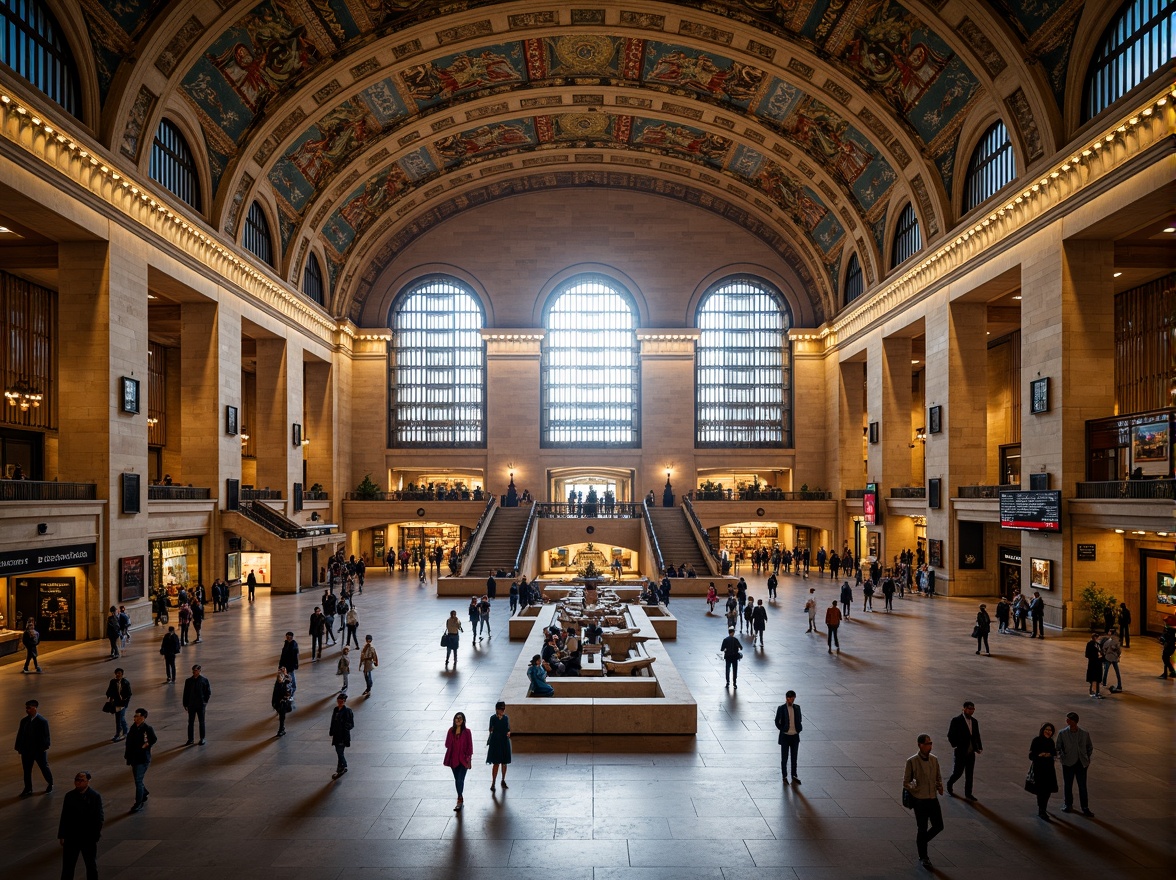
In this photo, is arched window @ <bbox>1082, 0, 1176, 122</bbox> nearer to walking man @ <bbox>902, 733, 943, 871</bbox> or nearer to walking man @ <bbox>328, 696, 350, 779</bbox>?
walking man @ <bbox>902, 733, 943, 871</bbox>

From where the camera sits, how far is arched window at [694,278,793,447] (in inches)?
1578

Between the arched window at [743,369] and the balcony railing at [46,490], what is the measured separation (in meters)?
27.3

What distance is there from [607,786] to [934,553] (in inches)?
829

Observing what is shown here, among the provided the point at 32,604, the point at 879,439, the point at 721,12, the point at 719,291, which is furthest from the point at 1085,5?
the point at 32,604

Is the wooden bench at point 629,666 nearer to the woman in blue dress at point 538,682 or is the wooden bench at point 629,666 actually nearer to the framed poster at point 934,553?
the woman in blue dress at point 538,682

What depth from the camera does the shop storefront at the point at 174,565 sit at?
22406 mm

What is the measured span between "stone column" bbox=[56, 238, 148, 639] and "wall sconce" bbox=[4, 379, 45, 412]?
3415 millimetres

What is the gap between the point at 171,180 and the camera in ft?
75.2

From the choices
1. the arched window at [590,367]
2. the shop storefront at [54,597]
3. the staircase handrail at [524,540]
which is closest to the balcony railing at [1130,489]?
the staircase handrail at [524,540]

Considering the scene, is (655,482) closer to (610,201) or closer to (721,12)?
(610,201)

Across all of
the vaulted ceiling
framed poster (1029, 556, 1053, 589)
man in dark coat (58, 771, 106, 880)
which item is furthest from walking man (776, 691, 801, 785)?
the vaulted ceiling

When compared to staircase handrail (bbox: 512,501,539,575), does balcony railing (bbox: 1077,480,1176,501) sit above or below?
above

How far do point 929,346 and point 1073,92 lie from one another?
972 centimetres

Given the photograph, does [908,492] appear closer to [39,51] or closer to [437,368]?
[437,368]
